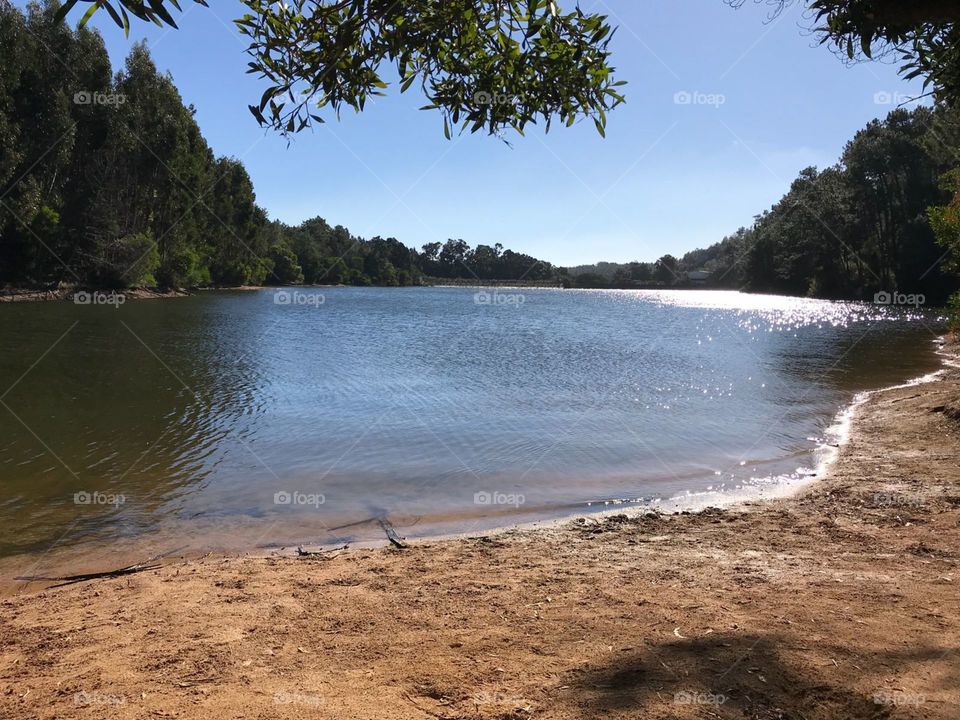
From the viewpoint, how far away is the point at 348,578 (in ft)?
18.5

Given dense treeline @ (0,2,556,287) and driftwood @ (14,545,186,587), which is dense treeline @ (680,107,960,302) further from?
dense treeline @ (0,2,556,287)

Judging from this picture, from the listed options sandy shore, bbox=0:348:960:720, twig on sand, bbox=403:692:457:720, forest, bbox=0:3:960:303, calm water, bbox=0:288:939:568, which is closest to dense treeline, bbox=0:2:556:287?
forest, bbox=0:3:960:303

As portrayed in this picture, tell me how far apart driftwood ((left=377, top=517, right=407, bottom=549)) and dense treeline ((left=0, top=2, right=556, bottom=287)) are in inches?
1990

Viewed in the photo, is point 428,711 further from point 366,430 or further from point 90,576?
point 366,430

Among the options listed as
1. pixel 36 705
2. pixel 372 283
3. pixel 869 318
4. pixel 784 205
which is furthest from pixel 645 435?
pixel 372 283

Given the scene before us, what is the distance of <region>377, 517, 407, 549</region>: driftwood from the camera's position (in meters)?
6.93

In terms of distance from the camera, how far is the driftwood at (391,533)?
273 inches

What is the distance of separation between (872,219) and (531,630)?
291ft

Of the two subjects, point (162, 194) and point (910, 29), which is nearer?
point (910, 29)

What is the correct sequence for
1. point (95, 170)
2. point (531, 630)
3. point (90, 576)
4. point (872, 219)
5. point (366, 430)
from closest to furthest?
point (531, 630)
point (90, 576)
point (366, 430)
point (95, 170)
point (872, 219)

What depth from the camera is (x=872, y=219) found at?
75250 mm

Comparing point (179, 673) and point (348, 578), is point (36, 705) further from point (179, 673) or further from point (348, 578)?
point (348, 578)

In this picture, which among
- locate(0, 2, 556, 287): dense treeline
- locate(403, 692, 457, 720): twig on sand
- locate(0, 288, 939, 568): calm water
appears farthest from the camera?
locate(0, 2, 556, 287): dense treeline

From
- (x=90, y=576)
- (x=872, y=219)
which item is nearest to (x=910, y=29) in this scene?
(x=90, y=576)
